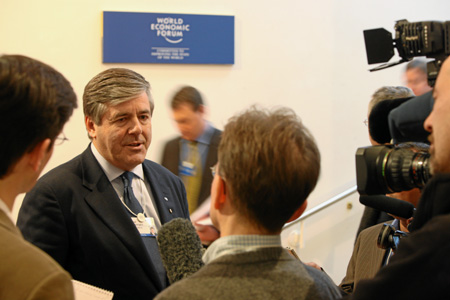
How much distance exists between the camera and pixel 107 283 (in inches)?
73.2

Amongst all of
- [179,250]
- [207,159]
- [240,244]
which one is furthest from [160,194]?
[207,159]

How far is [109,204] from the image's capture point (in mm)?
1954

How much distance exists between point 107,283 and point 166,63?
113 inches

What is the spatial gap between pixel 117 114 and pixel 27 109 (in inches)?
37.6

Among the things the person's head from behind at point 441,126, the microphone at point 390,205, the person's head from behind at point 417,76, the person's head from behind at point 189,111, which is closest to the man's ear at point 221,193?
the person's head from behind at point 441,126

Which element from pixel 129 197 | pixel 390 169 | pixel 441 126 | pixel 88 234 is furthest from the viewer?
pixel 129 197

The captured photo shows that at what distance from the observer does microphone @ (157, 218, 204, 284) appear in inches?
51.3

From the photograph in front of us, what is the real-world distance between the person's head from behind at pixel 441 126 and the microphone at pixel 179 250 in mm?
610

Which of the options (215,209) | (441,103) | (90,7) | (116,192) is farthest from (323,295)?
(90,7)

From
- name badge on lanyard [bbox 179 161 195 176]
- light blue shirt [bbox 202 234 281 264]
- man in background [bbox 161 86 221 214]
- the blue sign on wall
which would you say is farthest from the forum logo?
light blue shirt [bbox 202 234 281 264]

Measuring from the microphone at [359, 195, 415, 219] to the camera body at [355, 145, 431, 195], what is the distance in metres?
0.64

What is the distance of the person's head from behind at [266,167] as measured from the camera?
118 cm

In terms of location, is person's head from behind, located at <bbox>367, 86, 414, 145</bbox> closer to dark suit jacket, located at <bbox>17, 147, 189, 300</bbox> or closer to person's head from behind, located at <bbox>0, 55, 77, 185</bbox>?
person's head from behind, located at <bbox>0, 55, 77, 185</bbox>

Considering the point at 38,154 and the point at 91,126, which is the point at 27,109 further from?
the point at 91,126
